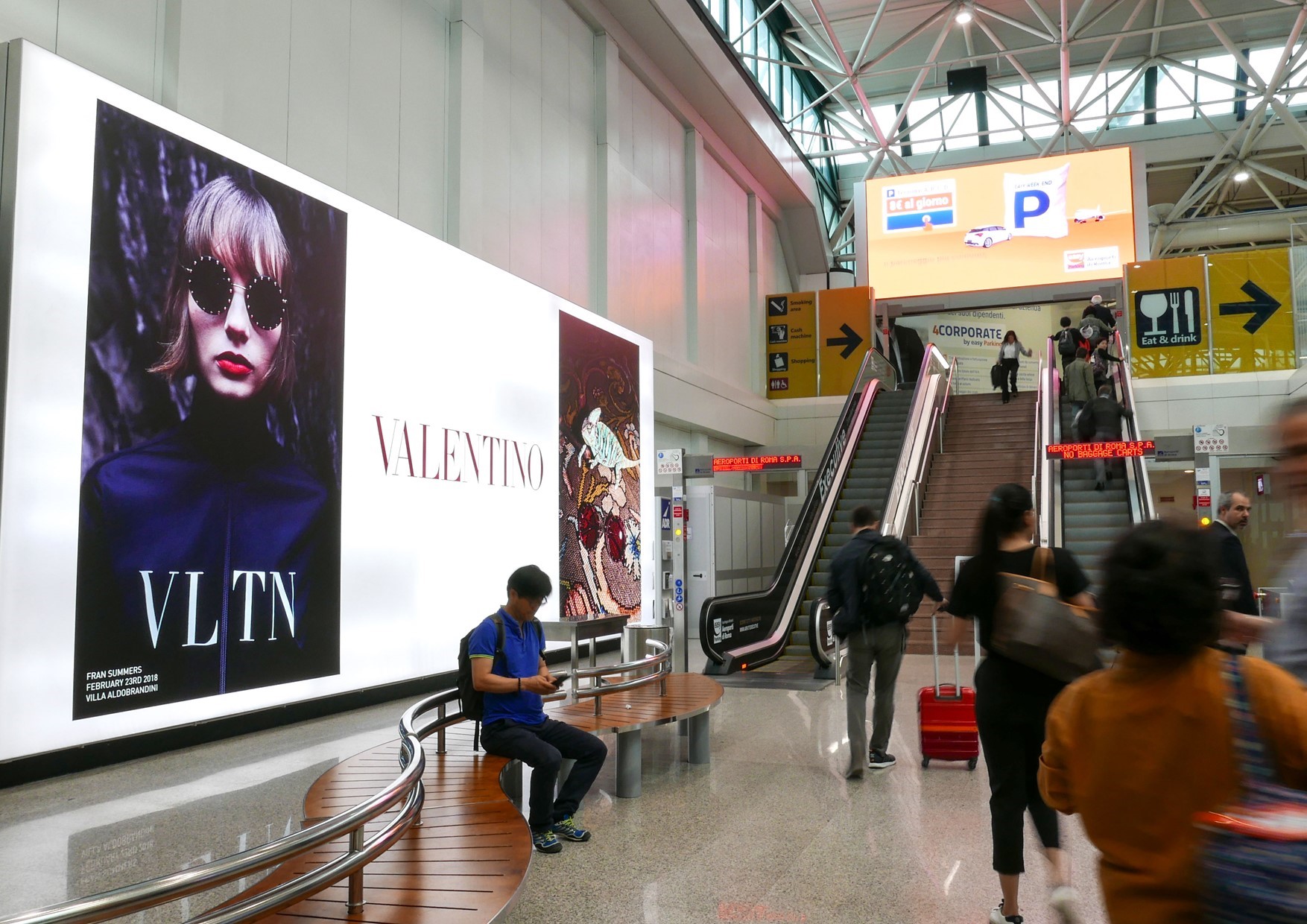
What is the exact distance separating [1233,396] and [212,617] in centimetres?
1618

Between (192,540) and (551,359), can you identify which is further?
(551,359)

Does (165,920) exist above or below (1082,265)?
below

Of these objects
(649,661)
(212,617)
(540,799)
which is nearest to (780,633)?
(649,661)

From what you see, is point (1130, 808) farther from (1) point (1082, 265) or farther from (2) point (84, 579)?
(1) point (1082, 265)

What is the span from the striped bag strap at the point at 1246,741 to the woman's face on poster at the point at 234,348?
22.2 feet

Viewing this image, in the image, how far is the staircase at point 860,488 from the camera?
11672 millimetres

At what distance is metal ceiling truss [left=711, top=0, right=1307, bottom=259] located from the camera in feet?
63.0

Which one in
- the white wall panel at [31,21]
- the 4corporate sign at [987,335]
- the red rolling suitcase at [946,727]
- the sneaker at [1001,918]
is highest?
the 4corporate sign at [987,335]

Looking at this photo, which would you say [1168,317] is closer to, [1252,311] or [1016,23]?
[1252,311]

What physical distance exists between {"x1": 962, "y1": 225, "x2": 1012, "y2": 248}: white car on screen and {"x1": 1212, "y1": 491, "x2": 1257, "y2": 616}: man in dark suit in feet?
48.1

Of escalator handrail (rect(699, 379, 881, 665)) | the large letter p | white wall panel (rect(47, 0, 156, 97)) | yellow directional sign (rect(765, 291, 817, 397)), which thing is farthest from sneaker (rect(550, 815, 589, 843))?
the large letter p

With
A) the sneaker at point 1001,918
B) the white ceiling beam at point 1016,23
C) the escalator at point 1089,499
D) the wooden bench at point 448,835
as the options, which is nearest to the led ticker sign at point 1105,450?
the escalator at point 1089,499

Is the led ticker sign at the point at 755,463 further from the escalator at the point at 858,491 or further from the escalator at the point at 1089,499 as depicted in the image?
the escalator at the point at 1089,499

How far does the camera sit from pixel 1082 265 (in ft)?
62.2
